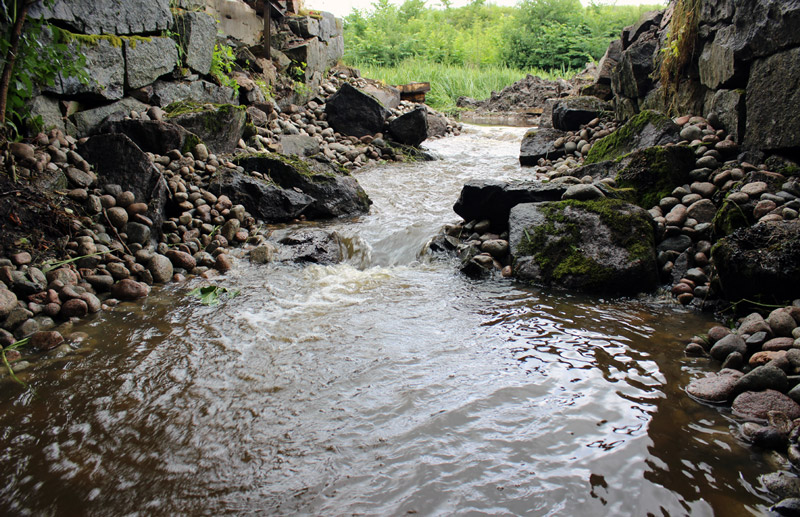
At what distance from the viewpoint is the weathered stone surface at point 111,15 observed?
181 inches

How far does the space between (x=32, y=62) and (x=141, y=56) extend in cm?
160

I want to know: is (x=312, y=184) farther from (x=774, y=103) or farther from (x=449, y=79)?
(x=449, y=79)

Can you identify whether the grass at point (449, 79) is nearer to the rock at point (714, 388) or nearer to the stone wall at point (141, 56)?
the stone wall at point (141, 56)

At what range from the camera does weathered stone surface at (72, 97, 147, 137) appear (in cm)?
472

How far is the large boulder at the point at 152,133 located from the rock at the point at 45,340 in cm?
272

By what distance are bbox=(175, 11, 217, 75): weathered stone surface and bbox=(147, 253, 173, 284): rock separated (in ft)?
11.6

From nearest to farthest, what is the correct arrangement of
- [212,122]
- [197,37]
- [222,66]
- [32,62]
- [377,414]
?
1. [377,414]
2. [32,62]
3. [212,122]
4. [197,37]
5. [222,66]

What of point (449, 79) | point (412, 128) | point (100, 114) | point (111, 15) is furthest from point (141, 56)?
point (449, 79)

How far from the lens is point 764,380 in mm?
2117

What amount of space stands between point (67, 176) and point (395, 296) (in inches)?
117

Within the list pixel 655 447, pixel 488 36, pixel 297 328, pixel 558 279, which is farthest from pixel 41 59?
pixel 488 36

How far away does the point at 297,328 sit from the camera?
3.05m

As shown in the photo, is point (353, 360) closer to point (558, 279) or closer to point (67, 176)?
point (558, 279)

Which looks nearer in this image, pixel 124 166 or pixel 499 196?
pixel 124 166
